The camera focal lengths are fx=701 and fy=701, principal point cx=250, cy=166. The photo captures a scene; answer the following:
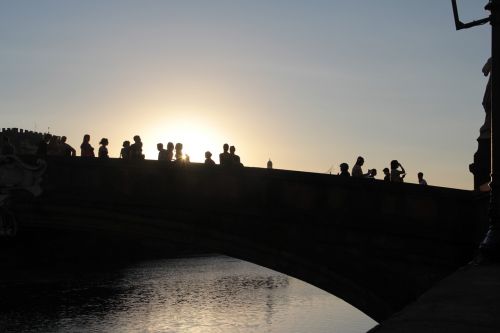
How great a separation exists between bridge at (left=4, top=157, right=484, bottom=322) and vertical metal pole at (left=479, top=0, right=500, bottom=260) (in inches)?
148

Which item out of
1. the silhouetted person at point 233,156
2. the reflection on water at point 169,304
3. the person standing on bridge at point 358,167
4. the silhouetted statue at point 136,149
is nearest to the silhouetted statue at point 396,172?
the person standing on bridge at point 358,167

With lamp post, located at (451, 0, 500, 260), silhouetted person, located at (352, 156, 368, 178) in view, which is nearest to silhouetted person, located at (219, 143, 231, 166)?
silhouetted person, located at (352, 156, 368, 178)

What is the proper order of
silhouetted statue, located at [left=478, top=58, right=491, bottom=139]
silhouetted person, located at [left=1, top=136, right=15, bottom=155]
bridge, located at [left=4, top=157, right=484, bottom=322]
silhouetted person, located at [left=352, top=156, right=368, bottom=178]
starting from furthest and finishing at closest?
silhouetted person, located at [left=1, top=136, right=15, bottom=155] → silhouetted person, located at [left=352, top=156, right=368, bottom=178] → bridge, located at [left=4, top=157, right=484, bottom=322] → silhouetted statue, located at [left=478, top=58, right=491, bottom=139]

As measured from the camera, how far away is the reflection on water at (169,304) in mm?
26094

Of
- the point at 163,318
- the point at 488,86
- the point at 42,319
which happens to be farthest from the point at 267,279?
the point at 488,86

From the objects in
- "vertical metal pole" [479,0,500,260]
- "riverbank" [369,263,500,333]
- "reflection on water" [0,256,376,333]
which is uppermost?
"vertical metal pole" [479,0,500,260]

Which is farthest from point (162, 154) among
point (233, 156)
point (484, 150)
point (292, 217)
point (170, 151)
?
point (484, 150)

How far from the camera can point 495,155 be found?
6.79m

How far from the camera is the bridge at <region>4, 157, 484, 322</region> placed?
11391 mm

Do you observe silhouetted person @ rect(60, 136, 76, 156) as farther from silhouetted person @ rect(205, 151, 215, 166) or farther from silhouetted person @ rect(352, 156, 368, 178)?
silhouetted person @ rect(352, 156, 368, 178)

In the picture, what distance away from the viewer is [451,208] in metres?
11.1

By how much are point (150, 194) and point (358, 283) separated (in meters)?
4.10

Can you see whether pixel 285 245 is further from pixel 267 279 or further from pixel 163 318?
pixel 267 279

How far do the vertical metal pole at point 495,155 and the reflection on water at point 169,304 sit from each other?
62.7 feet
